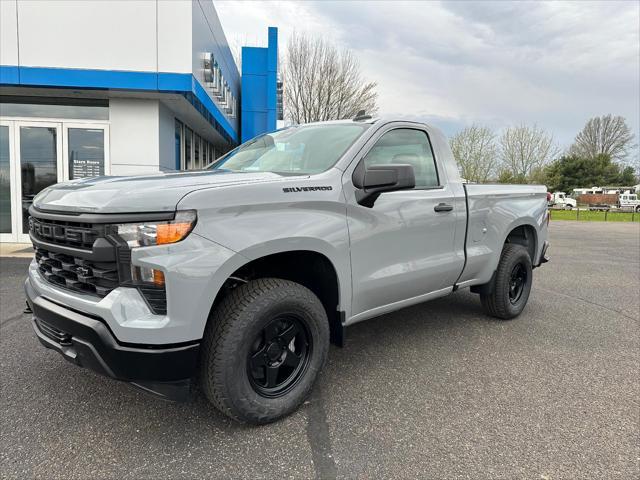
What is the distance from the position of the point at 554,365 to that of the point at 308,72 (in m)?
27.9

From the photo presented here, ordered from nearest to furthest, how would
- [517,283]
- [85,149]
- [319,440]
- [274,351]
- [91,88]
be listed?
[319,440] < [274,351] < [517,283] < [91,88] < [85,149]

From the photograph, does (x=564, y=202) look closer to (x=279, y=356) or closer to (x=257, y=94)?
(x=257, y=94)

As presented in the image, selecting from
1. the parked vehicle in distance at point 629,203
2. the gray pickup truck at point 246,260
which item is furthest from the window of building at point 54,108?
the parked vehicle in distance at point 629,203

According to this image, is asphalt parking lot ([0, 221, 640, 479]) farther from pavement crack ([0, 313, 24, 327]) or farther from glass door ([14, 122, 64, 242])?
glass door ([14, 122, 64, 242])

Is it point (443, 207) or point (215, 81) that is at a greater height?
point (215, 81)

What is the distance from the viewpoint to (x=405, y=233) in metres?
3.40

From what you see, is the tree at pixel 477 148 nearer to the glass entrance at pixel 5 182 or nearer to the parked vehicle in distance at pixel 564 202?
the parked vehicle in distance at pixel 564 202

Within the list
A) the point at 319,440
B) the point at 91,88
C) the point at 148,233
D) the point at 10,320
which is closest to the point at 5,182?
the point at 91,88

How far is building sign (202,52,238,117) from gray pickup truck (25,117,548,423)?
8.89 m

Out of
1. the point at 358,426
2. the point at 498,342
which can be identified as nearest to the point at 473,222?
the point at 498,342

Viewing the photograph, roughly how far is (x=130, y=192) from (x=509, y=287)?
4.03m

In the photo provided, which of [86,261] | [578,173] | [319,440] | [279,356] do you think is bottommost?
[319,440]

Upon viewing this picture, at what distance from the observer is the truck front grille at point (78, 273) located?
2.27 metres

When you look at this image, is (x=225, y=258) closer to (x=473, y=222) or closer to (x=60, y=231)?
(x=60, y=231)
